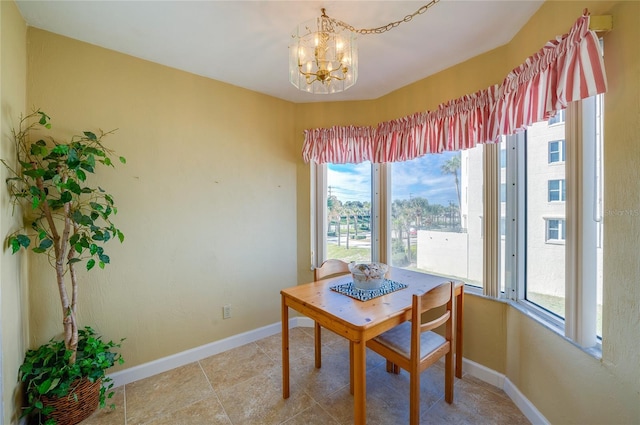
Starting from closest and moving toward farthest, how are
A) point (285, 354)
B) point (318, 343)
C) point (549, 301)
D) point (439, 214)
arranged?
point (549, 301) → point (285, 354) → point (318, 343) → point (439, 214)

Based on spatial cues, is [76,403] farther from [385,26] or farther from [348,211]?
[385,26]

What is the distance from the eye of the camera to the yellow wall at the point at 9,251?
4.31 ft

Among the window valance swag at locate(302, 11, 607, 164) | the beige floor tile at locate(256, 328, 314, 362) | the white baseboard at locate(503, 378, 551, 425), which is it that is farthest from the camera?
the beige floor tile at locate(256, 328, 314, 362)

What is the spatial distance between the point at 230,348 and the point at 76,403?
110 centimetres

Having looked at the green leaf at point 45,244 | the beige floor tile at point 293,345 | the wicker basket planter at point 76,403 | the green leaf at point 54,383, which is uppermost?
the green leaf at point 45,244

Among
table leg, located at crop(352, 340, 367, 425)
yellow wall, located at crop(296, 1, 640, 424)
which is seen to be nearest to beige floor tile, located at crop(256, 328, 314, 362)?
table leg, located at crop(352, 340, 367, 425)

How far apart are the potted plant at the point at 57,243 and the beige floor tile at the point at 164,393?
221 mm

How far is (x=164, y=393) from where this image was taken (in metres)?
1.88

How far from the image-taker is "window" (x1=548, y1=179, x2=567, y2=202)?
1.46 m

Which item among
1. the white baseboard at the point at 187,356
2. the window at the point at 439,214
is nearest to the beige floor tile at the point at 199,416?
the white baseboard at the point at 187,356

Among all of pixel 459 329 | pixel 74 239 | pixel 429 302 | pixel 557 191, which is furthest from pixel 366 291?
pixel 74 239

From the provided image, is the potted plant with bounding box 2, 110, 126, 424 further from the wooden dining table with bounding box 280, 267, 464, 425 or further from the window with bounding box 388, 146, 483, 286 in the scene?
the window with bounding box 388, 146, 483, 286

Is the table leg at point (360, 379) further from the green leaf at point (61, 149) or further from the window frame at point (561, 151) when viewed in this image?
the green leaf at point (61, 149)

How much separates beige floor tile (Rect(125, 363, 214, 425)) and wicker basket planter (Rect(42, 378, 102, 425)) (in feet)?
0.73
